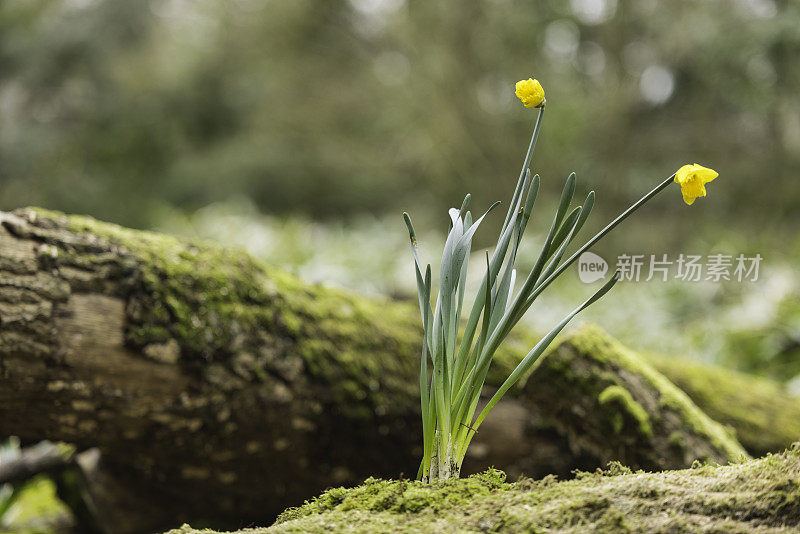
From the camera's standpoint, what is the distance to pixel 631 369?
6.05ft

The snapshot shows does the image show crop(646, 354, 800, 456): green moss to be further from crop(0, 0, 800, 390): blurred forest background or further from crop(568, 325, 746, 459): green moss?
crop(0, 0, 800, 390): blurred forest background

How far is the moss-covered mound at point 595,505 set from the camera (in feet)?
2.62

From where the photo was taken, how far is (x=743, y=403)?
2.50 metres

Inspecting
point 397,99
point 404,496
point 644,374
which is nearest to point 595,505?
point 404,496

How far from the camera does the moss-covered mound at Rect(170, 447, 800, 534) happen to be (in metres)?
0.80

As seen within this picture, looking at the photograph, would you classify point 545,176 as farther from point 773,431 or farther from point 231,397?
point 231,397

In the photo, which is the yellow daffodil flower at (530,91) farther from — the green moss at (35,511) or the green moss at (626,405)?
the green moss at (35,511)

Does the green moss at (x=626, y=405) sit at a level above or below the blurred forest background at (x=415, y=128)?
below

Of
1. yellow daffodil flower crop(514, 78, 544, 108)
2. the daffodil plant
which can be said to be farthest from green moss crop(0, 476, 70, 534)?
yellow daffodil flower crop(514, 78, 544, 108)

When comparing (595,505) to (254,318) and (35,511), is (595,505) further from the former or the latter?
(35,511)

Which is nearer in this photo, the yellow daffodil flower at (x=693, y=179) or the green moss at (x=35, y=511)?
the yellow daffodil flower at (x=693, y=179)

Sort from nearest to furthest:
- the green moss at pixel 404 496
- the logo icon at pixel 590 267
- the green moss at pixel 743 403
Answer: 1. the green moss at pixel 404 496
2. the logo icon at pixel 590 267
3. the green moss at pixel 743 403

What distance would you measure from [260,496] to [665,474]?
5.35 feet

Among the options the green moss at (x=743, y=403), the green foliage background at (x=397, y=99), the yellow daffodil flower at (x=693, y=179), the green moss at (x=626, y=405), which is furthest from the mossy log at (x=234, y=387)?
the green foliage background at (x=397, y=99)
